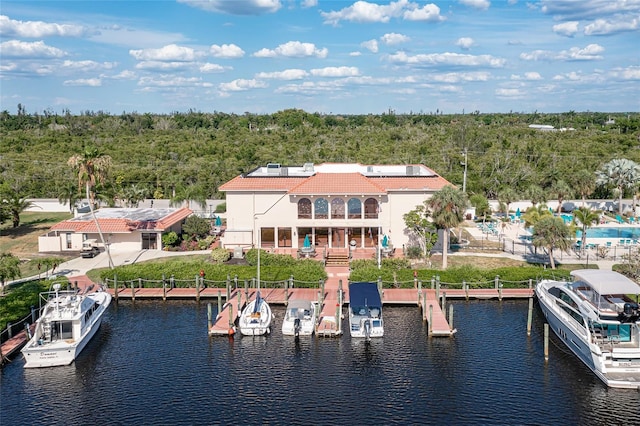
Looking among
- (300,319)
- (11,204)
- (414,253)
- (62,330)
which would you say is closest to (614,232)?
(414,253)

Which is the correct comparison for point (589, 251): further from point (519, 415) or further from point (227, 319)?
point (227, 319)

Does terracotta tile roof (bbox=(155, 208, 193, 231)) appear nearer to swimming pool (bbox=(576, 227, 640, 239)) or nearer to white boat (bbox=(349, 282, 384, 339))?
white boat (bbox=(349, 282, 384, 339))

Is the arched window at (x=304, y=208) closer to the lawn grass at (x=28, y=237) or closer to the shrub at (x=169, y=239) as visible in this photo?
the shrub at (x=169, y=239)

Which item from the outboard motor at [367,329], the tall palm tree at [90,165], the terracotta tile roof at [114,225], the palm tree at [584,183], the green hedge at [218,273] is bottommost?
the outboard motor at [367,329]

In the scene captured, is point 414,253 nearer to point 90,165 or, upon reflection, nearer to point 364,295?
point 364,295

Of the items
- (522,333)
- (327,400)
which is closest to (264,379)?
(327,400)

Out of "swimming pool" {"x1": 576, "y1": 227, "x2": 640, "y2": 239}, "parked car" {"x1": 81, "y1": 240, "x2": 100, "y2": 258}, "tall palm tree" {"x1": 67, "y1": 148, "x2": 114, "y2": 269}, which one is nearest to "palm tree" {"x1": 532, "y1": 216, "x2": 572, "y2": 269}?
"swimming pool" {"x1": 576, "y1": 227, "x2": 640, "y2": 239}

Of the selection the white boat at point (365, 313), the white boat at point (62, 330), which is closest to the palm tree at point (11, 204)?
the white boat at point (62, 330)
